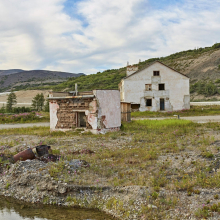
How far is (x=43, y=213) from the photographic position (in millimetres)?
6441

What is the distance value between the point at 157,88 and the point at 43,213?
27652 millimetres

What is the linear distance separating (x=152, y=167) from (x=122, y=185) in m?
1.79

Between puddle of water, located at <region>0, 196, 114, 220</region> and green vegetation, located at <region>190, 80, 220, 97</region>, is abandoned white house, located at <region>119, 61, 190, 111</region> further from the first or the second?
puddle of water, located at <region>0, 196, 114, 220</region>

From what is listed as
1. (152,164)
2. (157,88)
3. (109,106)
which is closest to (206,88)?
(157,88)

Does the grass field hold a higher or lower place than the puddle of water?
higher

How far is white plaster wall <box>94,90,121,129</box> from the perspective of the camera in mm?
15602

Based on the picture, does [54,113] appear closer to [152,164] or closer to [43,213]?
[152,164]

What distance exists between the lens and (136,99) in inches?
1283

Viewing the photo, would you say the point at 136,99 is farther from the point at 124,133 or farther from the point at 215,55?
the point at 215,55

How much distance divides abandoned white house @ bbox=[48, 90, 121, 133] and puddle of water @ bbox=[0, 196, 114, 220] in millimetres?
8942

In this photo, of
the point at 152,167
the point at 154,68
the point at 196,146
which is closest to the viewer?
the point at 152,167

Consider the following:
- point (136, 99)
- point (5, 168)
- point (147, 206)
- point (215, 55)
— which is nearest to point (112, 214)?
point (147, 206)

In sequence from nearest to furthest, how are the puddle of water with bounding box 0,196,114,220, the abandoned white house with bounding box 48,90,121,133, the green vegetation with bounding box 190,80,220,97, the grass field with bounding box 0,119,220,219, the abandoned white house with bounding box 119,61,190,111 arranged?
the puddle of water with bounding box 0,196,114,220 → the grass field with bounding box 0,119,220,219 → the abandoned white house with bounding box 48,90,121,133 → the abandoned white house with bounding box 119,61,190,111 → the green vegetation with bounding box 190,80,220,97

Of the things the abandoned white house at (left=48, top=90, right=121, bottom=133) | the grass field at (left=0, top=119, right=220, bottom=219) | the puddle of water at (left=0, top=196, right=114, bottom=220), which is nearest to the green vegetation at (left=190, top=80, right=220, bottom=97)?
the grass field at (left=0, top=119, right=220, bottom=219)
